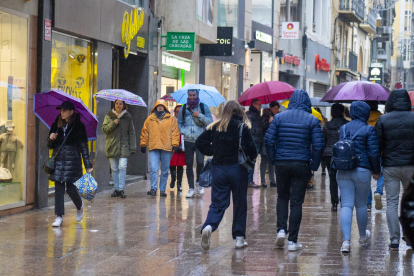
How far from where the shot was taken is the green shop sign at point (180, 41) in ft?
54.1

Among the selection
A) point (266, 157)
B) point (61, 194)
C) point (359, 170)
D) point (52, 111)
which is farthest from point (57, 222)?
point (266, 157)

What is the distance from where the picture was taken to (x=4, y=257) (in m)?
6.68

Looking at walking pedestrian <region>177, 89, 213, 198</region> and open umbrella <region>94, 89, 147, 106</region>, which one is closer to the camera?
open umbrella <region>94, 89, 147, 106</region>

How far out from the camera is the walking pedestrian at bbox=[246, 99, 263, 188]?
13469 millimetres

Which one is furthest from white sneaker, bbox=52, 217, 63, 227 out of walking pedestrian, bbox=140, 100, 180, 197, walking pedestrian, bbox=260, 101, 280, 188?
walking pedestrian, bbox=260, 101, 280, 188

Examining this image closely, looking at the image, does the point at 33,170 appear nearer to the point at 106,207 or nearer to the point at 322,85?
the point at 106,207

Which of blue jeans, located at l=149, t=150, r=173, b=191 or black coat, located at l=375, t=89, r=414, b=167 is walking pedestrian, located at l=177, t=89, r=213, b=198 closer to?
→ blue jeans, located at l=149, t=150, r=173, b=191

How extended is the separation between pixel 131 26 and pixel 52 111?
17.4ft

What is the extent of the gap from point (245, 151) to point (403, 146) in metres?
1.80

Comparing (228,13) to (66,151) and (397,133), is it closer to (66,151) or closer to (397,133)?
(66,151)

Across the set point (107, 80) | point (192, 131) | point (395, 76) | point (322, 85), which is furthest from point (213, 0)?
point (395, 76)

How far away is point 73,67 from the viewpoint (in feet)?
39.4

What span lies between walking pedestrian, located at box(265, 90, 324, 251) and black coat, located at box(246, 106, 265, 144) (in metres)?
6.19

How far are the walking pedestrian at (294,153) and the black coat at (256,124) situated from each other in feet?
Answer: 20.3
